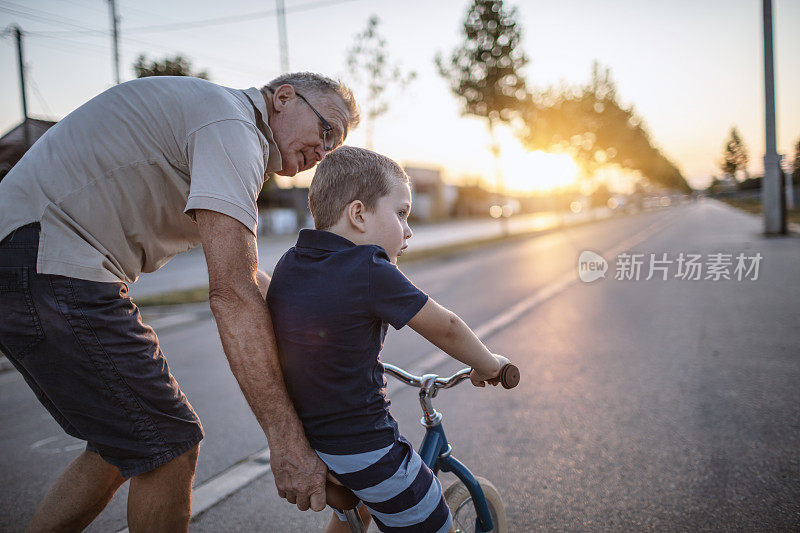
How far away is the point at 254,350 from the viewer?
142 cm

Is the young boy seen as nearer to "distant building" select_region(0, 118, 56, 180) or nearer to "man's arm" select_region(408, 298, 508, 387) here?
"man's arm" select_region(408, 298, 508, 387)

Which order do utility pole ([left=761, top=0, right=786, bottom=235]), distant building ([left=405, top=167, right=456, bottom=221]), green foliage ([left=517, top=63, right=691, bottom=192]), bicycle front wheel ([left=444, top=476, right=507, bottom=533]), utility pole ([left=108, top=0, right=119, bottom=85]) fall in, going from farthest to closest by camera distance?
distant building ([left=405, top=167, right=456, bottom=221]), green foliage ([left=517, top=63, right=691, bottom=192]), utility pole ([left=108, top=0, right=119, bottom=85]), utility pole ([left=761, top=0, right=786, bottom=235]), bicycle front wheel ([left=444, top=476, right=507, bottom=533])

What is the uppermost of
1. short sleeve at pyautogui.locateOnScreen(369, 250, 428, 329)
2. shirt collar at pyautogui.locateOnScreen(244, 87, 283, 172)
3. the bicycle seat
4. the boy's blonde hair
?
shirt collar at pyautogui.locateOnScreen(244, 87, 283, 172)

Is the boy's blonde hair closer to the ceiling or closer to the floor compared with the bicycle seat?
closer to the ceiling

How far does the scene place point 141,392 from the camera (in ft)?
4.95

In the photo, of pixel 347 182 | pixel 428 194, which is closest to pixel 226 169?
pixel 347 182

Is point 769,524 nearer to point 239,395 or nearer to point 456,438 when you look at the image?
point 456,438

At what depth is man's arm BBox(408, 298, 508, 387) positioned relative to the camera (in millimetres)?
1463

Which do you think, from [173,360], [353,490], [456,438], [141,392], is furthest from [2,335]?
[173,360]

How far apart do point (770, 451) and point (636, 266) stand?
9272 mm

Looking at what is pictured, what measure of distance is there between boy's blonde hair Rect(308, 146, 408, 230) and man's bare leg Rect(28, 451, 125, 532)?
1142 mm

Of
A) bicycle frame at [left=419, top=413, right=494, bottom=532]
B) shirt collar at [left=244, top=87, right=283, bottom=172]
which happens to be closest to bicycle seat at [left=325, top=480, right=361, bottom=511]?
bicycle frame at [left=419, top=413, right=494, bottom=532]

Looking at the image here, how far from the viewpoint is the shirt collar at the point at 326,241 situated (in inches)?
58.5

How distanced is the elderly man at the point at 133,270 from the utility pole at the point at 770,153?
55.9 feet
